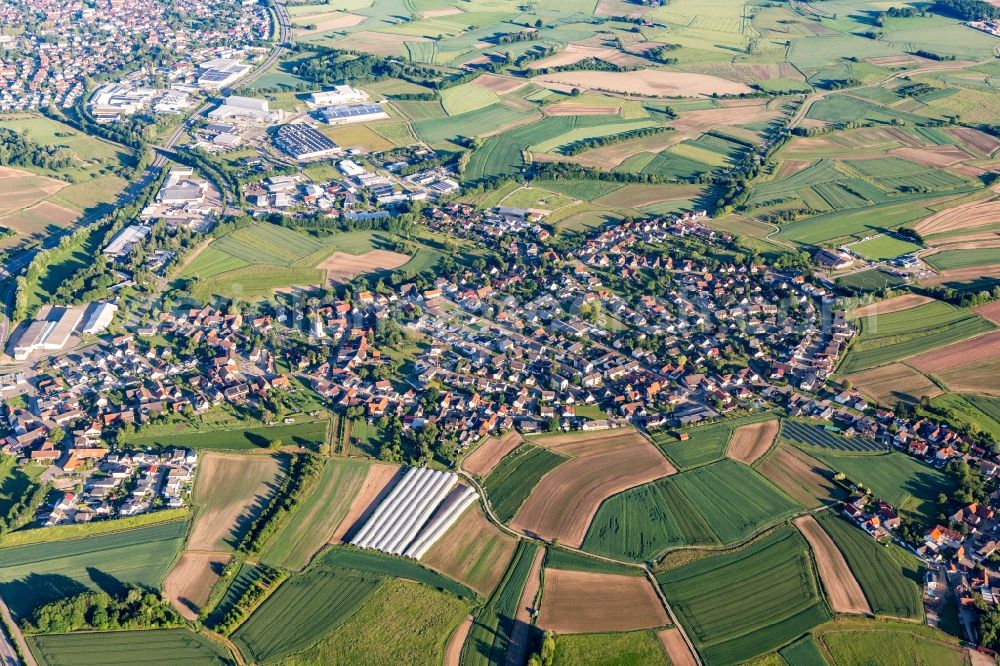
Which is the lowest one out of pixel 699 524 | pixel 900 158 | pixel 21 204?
pixel 21 204

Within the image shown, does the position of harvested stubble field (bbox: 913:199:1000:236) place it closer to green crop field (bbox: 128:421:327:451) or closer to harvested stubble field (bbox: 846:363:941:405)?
harvested stubble field (bbox: 846:363:941:405)

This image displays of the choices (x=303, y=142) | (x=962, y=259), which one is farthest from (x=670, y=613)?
(x=303, y=142)

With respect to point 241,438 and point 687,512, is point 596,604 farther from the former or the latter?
point 241,438

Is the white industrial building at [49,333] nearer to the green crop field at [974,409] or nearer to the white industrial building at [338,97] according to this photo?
the white industrial building at [338,97]

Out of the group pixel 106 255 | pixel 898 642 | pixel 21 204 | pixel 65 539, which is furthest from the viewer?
pixel 21 204

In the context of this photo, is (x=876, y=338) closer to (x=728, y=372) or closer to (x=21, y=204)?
(x=728, y=372)

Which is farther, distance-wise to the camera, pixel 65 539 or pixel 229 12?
pixel 229 12

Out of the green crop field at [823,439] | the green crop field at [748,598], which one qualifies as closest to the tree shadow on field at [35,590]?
the green crop field at [748,598]

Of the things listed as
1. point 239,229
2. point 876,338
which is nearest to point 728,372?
point 876,338
